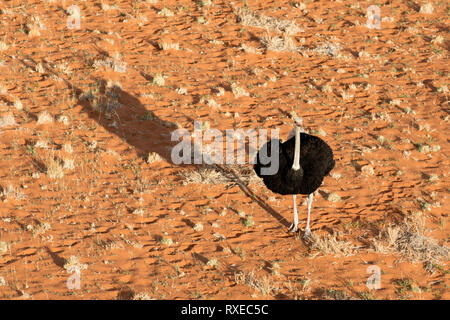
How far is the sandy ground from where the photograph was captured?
931 cm

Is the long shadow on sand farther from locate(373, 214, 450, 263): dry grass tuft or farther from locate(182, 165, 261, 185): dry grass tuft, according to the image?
locate(373, 214, 450, 263): dry grass tuft

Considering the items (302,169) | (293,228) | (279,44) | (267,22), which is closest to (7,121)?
(293,228)

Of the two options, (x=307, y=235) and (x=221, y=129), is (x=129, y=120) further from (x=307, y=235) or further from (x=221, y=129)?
(x=307, y=235)

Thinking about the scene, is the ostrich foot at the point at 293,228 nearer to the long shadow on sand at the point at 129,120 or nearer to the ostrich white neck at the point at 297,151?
the ostrich white neck at the point at 297,151

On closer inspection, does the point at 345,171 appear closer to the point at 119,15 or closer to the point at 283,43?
the point at 283,43

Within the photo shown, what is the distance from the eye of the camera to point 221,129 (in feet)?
46.4

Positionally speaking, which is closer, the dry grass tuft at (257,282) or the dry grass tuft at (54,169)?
the dry grass tuft at (257,282)

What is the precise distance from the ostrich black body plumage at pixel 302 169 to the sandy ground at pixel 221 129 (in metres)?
1.07

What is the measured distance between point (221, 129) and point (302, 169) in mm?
4688

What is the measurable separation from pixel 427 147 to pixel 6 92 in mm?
11293

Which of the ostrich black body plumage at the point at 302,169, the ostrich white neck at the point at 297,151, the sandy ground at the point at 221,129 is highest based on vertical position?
the ostrich white neck at the point at 297,151

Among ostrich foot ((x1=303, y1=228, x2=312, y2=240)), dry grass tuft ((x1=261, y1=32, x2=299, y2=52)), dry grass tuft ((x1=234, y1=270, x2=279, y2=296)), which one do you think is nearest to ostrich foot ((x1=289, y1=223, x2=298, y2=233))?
ostrich foot ((x1=303, y1=228, x2=312, y2=240))

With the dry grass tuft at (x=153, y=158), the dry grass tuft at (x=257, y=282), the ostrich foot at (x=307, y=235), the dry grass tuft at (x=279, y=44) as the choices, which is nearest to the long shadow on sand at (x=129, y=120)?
the dry grass tuft at (x=153, y=158)

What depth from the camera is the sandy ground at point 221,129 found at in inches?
367
